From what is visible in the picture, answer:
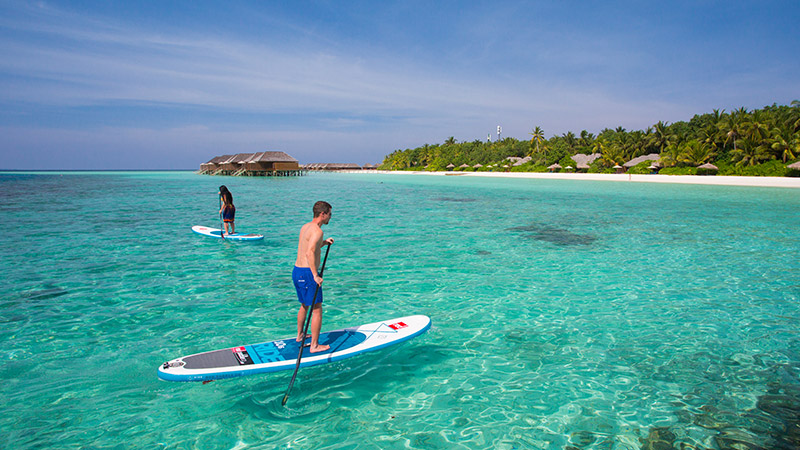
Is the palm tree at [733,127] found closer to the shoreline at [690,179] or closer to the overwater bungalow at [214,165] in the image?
the shoreline at [690,179]

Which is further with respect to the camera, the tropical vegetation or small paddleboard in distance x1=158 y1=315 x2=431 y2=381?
the tropical vegetation

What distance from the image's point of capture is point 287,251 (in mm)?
14281

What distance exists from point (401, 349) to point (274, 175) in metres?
120

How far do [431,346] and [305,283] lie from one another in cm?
251

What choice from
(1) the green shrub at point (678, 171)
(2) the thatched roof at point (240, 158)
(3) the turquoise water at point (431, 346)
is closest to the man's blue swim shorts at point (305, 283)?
(3) the turquoise water at point (431, 346)

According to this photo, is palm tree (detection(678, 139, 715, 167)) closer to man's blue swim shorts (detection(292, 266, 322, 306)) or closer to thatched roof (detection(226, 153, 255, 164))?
man's blue swim shorts (detection(292, 266, 322, 306))

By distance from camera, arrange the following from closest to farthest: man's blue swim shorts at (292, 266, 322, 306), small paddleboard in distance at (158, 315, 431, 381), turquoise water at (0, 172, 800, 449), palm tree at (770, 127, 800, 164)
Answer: turquoise water at (0, 172, 800, 449) → small paddleboard in distance at (158, 315, 431, 381) → man's blue swim shorts at (292, 266, 322, 306) → palm tree at (770, 127, 800, 164)

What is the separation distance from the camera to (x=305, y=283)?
5.40 m

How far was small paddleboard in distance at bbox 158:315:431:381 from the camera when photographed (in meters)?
5.22

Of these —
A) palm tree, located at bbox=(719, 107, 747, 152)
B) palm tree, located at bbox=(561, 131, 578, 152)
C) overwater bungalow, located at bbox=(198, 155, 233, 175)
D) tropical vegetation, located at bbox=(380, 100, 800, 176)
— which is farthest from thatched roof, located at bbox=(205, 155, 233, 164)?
palm tree, located at bbox=(719, 107, 747, 152)

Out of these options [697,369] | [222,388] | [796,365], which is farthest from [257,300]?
[796,365]

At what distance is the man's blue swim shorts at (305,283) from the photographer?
211 inches

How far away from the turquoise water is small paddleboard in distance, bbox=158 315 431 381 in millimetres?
308

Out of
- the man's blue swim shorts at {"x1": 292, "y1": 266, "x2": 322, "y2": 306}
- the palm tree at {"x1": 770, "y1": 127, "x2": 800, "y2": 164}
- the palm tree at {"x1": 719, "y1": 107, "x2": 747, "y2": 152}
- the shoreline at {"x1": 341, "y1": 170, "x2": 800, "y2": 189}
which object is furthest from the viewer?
the palm tree at {"x1": 719, "y1": 107, "x2": 747, "y2": 152}
